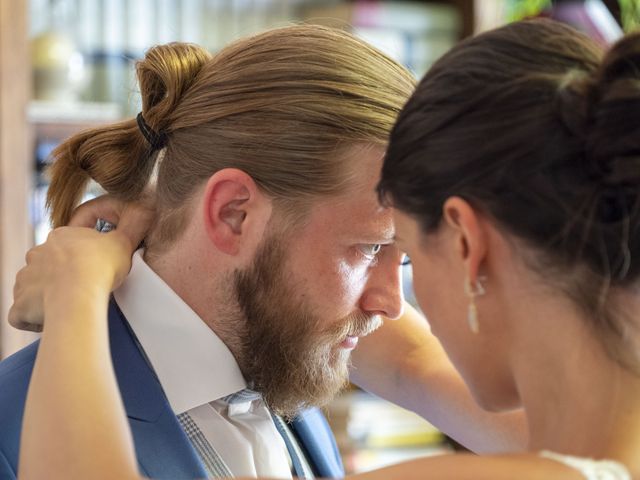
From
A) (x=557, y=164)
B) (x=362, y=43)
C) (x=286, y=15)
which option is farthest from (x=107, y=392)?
(x=286, y=15)

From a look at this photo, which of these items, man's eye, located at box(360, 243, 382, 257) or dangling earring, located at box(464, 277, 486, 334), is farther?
man's eye, located at box(360, 243, 382, 257)

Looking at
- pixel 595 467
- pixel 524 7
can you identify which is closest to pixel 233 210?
pixel 595 467

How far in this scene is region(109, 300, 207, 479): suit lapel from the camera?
1257mm

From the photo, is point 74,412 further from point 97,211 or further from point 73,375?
point 97,211

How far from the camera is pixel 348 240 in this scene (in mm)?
1443

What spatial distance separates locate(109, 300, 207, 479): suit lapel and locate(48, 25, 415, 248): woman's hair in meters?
0.21

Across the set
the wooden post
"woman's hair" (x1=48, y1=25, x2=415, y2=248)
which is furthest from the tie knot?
the wooden post

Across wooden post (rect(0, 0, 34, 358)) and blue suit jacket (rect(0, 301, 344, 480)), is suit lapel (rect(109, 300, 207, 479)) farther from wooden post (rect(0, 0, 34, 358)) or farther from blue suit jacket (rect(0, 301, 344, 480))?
wooden post (rect(0, 0, 34, 358))

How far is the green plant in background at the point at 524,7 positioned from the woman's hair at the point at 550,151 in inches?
89.6

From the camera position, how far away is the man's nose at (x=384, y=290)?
1.50 m

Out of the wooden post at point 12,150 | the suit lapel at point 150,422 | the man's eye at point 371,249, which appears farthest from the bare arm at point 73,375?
the wooden post at point 12,150

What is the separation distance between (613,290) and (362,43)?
640 millimetres

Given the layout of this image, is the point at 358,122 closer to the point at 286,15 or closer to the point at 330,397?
the point at 330,397

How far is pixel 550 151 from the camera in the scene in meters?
0.95
